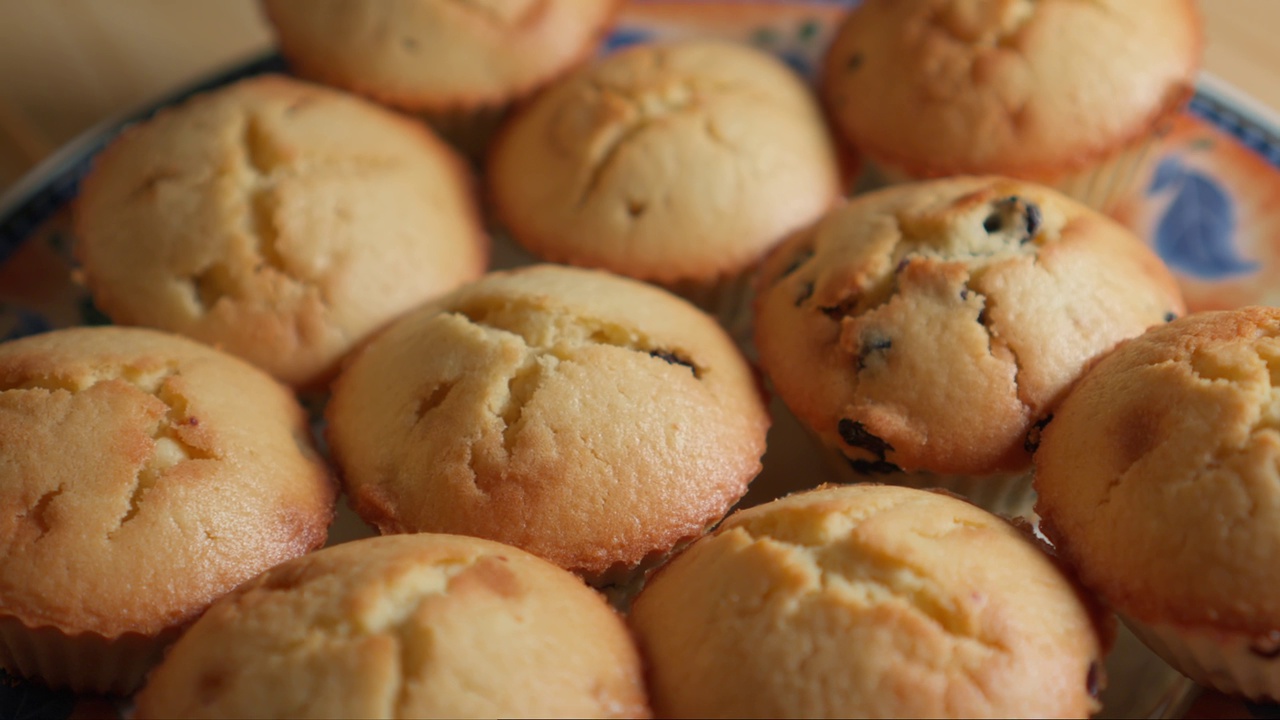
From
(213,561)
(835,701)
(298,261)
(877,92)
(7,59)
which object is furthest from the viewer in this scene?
(7,59)

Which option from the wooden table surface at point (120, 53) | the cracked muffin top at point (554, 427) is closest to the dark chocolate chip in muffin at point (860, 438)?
the cracked muffin top at point (554, 427)

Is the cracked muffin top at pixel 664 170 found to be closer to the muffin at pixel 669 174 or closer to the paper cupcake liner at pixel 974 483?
the muffin at pixel 669 174

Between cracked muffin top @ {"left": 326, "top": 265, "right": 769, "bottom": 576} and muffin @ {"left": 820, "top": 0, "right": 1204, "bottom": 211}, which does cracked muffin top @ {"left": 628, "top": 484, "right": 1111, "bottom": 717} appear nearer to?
cracked muffin top @ {"left": 326, "top": 265, "right": 769, "bottom": 576}

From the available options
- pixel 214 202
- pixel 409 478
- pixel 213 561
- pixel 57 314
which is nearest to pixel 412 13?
pixel 214 202

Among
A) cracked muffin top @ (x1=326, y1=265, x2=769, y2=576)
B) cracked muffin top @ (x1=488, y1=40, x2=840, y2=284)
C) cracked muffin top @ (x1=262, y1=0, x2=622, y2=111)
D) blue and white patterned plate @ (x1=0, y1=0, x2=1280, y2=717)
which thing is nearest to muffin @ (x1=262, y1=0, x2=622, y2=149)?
cracked muffin top @ (x1=262, y1=0, x2=622, y2=111)

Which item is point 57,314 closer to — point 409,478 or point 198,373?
point 198,373

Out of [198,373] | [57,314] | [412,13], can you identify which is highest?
[412,13]
